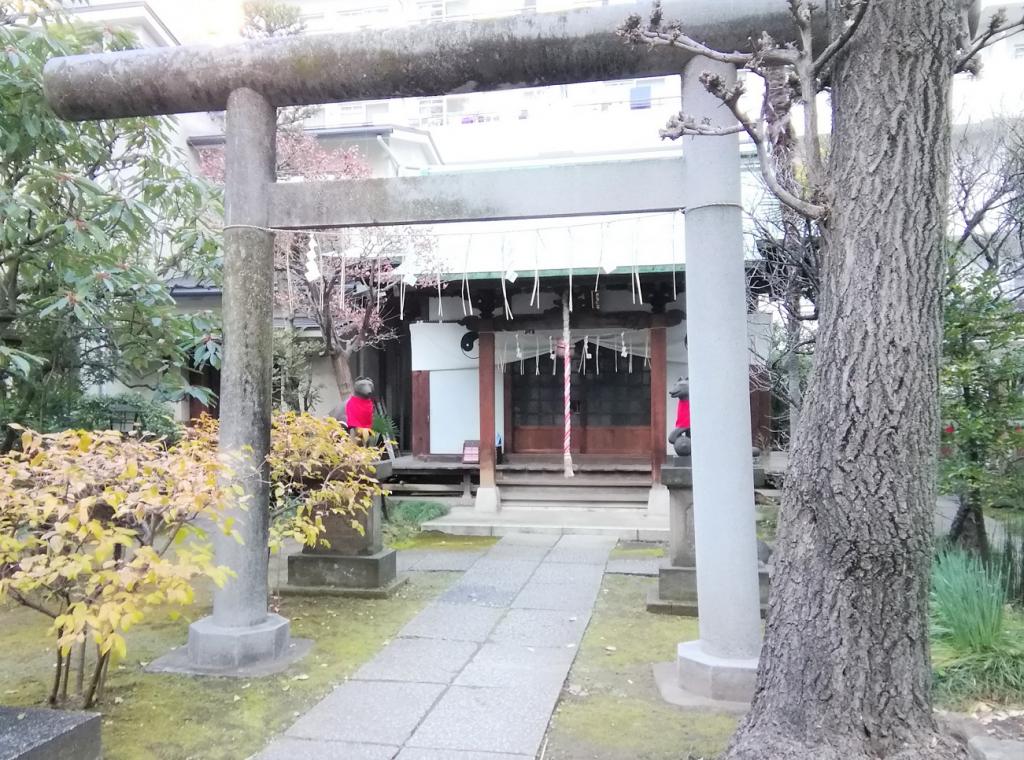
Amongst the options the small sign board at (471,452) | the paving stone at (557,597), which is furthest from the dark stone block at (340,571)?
the small sign board at (471,452)

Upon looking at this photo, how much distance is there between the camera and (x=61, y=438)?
3648 mm

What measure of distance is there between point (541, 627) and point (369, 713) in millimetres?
2031

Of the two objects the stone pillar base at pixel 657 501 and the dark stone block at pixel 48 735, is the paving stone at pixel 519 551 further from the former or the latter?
the dark stone block at pixel 48 735

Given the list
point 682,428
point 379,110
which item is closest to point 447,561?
point 682,428

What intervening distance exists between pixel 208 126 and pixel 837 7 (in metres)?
16.3

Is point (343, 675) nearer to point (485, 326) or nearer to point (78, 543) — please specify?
point (78, 543)

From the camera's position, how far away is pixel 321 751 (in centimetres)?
353

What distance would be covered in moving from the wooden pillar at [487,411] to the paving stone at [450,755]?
760cm

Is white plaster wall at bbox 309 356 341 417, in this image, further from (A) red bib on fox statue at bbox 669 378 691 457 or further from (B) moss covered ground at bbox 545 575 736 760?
(B) moss covered ground at bbox 545 575 736 760

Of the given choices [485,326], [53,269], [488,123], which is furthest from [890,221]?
[488,123]

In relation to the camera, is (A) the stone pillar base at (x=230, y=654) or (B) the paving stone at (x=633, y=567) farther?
(B) the paving stone at (x=633, y=567)

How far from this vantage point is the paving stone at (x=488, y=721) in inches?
142

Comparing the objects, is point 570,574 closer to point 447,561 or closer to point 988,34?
point 447,561

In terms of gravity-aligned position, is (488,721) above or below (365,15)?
below
